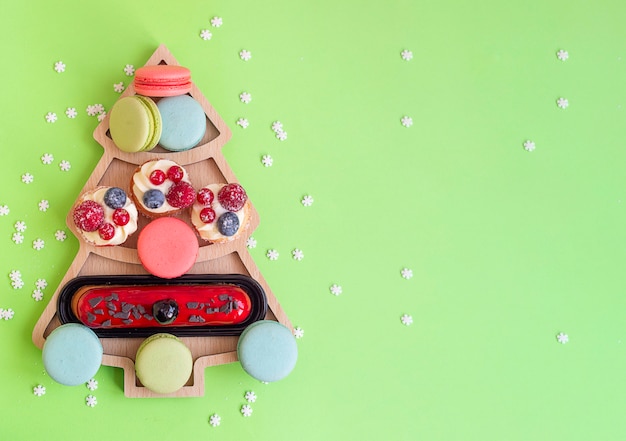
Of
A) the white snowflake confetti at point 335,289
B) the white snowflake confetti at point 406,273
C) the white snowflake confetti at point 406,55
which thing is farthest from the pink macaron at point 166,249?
the white snowflake confetti at point 406,55

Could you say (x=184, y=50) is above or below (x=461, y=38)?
below

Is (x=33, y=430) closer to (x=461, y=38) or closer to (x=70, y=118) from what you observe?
(x=70, y=118)

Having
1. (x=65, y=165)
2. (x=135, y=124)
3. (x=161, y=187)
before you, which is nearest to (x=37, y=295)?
(x=65, y=165)

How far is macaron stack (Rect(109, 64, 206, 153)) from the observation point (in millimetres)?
1991

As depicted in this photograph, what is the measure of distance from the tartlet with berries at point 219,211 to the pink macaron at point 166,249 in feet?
0.18

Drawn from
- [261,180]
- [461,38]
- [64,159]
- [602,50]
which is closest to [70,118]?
[64,159]

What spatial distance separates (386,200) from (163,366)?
86cm

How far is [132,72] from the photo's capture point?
215cm

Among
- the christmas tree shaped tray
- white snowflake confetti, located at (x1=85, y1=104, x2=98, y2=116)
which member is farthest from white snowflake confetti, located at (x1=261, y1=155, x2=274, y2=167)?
white snowflake confetti, located at (x1=85, y1=104, x2=98, y2=116)

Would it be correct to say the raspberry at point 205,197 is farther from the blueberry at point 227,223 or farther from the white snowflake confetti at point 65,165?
the white snowflake confetti at point 65,165

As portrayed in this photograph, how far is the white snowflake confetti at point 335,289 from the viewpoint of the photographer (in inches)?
86.0

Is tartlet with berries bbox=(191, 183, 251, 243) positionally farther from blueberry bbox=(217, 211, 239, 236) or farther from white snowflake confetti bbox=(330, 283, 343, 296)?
white snowflake confetti bbox=(330, 283, 343, 296)

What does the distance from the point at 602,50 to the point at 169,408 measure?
1809mm

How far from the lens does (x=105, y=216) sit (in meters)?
2.02
